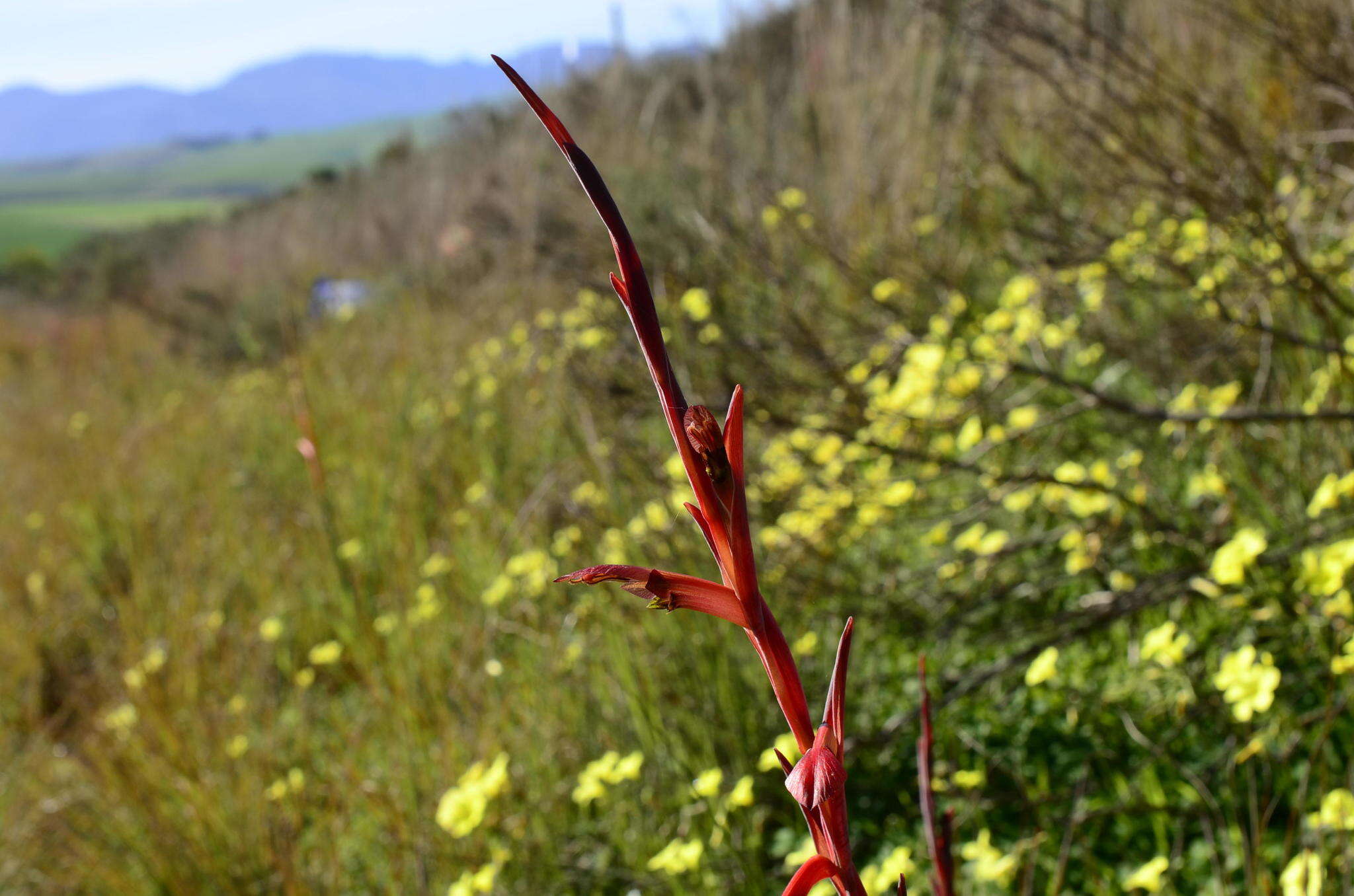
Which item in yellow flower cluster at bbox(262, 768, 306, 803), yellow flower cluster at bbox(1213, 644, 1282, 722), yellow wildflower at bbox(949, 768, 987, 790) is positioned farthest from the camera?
yellow flower cluster at bbox(262, 768, 306, 803)

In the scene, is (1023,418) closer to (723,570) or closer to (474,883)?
(474,883)

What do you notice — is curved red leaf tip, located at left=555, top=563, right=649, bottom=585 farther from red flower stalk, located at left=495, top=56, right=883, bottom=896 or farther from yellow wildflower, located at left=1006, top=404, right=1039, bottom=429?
yellow wildflower, located at left=1006, top=404, right=1039, bottom=429

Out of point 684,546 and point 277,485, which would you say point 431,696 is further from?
point 277,485

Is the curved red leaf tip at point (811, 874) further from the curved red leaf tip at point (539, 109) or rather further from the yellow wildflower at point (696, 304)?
the yellow wildflower at point (696, 304)

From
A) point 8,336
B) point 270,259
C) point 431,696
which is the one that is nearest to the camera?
point 431,696

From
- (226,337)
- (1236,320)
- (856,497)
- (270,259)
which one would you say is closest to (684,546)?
(856,497)

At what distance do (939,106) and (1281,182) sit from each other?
3139 millimetres

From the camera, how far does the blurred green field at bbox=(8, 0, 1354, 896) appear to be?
173 centimetres

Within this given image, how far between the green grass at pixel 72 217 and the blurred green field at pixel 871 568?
18.2 meters

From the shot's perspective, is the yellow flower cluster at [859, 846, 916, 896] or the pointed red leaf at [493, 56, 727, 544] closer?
the pointed red leaf at [493, 56, 727, 544]

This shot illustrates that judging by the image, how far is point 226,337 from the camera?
929 centimetres

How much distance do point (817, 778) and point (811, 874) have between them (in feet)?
0.14

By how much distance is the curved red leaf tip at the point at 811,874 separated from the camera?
1.14 ft

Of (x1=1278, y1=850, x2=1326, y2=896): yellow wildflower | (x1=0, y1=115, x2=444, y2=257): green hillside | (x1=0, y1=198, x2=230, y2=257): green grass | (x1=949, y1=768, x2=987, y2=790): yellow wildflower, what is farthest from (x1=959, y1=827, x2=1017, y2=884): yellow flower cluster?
(x1=0, y1=115, x2=444, y2=257): green hillside
